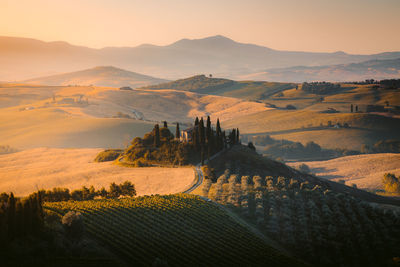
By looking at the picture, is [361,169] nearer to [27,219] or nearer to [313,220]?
[313,220]

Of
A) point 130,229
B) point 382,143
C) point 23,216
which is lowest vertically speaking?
point 382,143

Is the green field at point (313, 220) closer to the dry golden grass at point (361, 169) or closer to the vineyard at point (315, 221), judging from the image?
the vineyard at point (315, 221)

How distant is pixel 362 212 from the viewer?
198 ft

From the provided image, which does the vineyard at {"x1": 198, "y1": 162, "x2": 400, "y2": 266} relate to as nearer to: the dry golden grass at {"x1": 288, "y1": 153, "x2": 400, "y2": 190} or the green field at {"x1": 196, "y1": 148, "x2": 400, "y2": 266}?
the green field at {"x1": 196, "y1": 148, "x2": 400, "y2": 266}

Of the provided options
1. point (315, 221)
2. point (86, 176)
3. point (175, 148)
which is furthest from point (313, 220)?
point (86, 176)

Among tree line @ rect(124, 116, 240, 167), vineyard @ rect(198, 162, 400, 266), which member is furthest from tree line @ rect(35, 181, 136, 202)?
tree line @ rect(124, 116, 240, 167)

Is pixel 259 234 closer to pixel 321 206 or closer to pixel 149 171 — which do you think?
pixel 321 206

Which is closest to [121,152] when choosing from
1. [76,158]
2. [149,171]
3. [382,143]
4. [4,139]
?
[76,158]

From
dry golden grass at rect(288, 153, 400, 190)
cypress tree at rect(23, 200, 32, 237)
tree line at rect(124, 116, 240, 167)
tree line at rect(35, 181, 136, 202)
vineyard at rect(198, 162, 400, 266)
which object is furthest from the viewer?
dry golden grass at rect(288, 153, 400, 190)

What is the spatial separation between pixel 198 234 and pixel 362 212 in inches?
1258

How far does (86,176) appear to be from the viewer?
87.2 metres

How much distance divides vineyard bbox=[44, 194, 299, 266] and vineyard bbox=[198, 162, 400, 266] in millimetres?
6152

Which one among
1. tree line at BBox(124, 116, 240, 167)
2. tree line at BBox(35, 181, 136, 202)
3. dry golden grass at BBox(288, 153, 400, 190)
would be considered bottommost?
dry golden grass at BBox(288, 153, 400, 190)

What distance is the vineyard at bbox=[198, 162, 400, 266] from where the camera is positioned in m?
47.9
